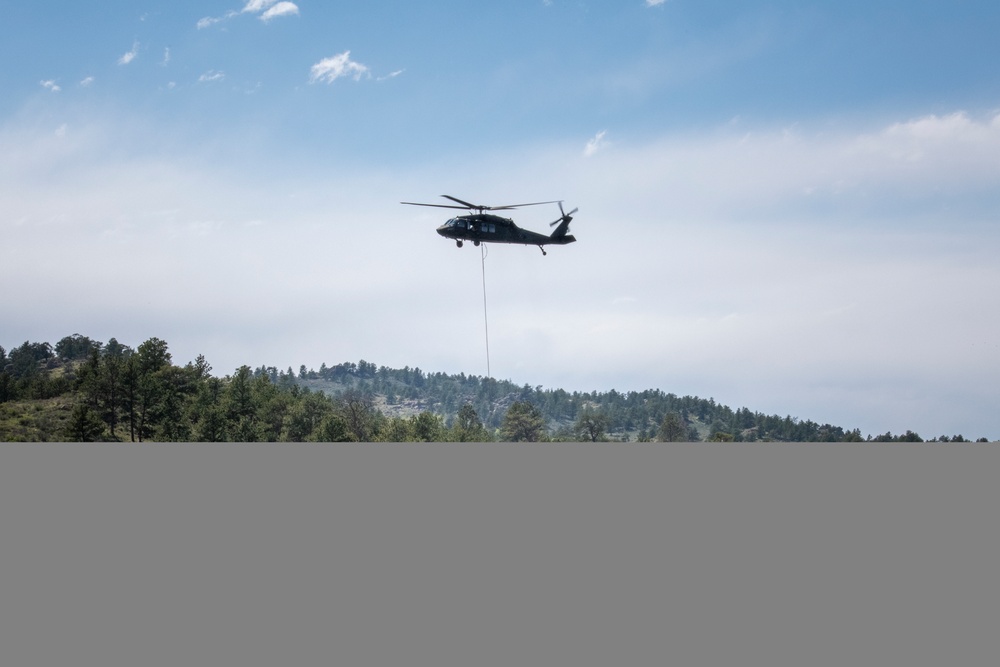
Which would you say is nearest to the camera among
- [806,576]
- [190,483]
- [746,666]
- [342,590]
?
[746,666]

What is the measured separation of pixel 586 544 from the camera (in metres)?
40.4

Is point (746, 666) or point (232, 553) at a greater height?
point (232, 553)

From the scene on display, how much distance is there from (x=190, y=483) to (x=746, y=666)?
41.5 m

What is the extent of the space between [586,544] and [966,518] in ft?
67.5

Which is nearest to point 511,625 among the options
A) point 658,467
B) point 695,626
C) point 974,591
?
point 695,626

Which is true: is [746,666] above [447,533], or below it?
below

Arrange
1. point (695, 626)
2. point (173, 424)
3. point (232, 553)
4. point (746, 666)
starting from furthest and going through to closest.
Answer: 1. point (173, 424)
2. point (232, 553)
3. point (695, 626)
4. point (746, 666)

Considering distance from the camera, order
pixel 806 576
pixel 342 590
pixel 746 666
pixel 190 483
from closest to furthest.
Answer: pixel 746 666 → pixel 342 590 → pixel 806 576 → pixel 190 483

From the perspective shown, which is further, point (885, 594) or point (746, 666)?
point (885, 594)

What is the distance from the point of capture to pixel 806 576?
117ft

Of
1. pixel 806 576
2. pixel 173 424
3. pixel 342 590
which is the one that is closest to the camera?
pixel 342 590

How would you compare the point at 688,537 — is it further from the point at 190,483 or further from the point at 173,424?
the point at 173,424

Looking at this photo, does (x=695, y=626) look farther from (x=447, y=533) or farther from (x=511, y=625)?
(x=447, y=533)

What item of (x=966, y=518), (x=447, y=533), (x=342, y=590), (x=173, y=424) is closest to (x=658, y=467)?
(x=966, y=518)
